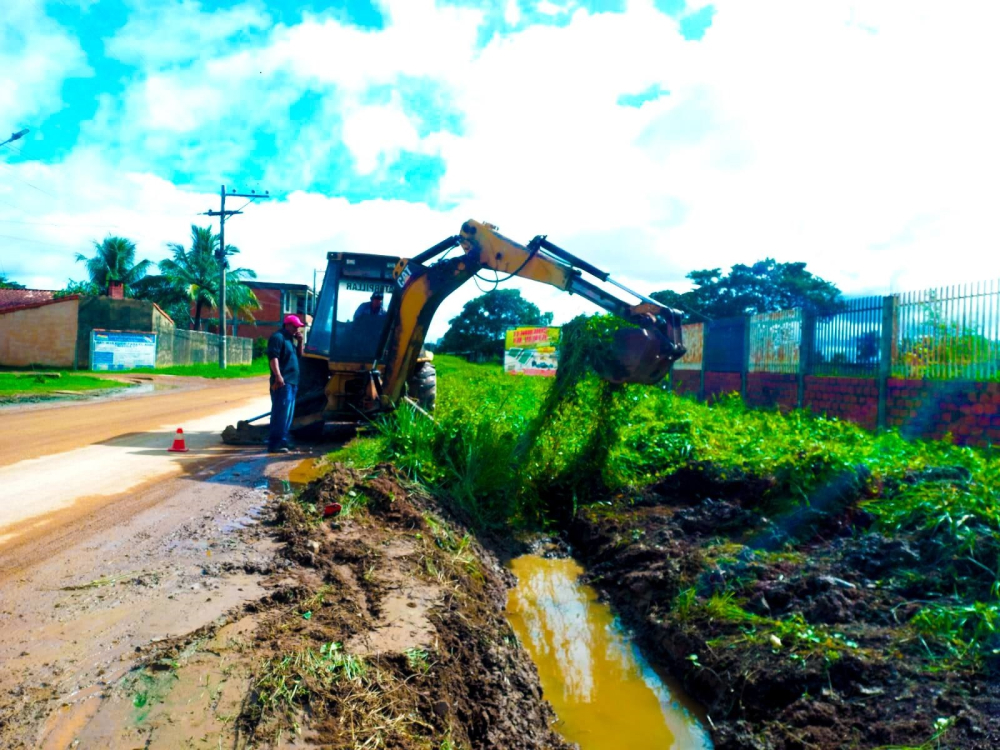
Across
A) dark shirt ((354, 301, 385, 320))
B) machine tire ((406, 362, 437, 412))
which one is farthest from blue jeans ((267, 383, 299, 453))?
machine tire ((406, 362, 437, 412))

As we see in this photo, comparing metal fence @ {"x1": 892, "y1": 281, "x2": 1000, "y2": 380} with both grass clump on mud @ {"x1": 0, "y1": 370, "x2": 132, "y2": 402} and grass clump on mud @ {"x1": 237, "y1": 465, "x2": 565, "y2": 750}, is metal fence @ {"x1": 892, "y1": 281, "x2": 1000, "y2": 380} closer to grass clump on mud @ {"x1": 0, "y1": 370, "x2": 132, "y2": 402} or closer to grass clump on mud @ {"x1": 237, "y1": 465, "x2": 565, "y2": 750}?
grass clump on mud @ {"x1": 237, "y1": 465, "x2": 565, "y2": 750}

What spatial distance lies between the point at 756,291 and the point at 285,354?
108 feet

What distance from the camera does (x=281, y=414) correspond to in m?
8.96

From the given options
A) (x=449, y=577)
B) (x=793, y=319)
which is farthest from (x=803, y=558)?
(x=793, y=319)

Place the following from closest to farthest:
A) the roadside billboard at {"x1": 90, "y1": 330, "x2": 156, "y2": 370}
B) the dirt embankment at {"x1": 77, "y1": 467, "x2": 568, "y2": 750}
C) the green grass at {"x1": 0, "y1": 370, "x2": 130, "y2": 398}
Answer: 1. the dirt embankment at {"x1": 77, "y1": 467, "x2": 568, "y2": 750}
2. the green grass at {"x1": 0, "y1": 370, "x2": 130, "y2": 398}
3. the roadside billboard at {"x1": 90, "y1": 330, "x2": 156, "y2": 370}

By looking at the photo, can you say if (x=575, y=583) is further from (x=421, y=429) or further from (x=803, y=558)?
(x=421, y=429)

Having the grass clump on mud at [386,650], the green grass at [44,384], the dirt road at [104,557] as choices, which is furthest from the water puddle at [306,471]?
the green grass at [44,384]

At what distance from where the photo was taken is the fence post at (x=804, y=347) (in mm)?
12547

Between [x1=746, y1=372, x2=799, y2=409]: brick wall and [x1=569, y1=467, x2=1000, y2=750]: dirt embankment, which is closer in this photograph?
[x1=569, y1=467, x2=1000, y2=750]: dirt embankment

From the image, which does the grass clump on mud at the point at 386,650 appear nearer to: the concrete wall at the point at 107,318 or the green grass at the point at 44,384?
the green grass at the point at 44,384

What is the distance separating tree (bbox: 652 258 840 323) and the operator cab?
2799 cm

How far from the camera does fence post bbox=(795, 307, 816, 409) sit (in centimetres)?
1255

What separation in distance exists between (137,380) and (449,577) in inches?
963

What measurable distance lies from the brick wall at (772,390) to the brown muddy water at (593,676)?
8.64 meters
